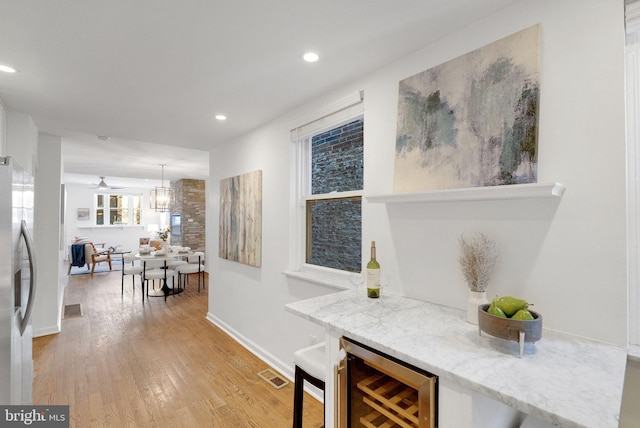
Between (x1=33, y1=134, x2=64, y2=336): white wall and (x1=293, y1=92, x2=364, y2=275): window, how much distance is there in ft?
11.0

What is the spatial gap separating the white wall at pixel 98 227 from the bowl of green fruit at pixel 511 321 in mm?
10428

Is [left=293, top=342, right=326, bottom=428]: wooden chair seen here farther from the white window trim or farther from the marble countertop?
the white window trim

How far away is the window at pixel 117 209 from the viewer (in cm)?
1046

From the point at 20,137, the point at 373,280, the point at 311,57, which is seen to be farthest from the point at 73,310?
the point at 311,57

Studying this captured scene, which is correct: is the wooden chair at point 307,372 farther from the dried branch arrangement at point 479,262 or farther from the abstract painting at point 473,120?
the abstract painting at point 473,120

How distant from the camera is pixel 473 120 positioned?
4.98ft

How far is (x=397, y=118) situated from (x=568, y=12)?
877 mm

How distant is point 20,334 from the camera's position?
1.65m

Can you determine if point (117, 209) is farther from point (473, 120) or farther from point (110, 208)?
point (473, 120)

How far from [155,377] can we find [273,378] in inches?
43.0

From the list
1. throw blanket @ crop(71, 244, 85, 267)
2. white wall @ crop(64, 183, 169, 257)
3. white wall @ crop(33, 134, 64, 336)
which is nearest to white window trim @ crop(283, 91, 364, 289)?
white wall @ crop(33, 134, 64, 336)

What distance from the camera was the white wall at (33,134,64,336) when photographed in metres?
3.75

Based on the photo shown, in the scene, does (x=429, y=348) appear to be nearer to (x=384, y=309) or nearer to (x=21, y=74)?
(x=384, y=309)

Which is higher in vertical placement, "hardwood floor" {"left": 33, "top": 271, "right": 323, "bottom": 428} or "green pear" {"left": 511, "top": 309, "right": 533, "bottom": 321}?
"green pear" {"left": 511, "top": 309, "right": 533, "bottom": 321}
